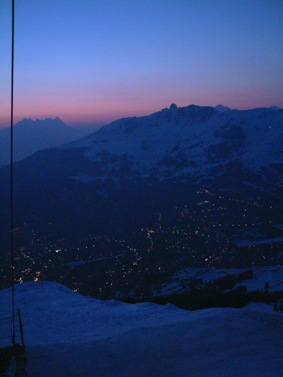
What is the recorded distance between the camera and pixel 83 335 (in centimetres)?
704

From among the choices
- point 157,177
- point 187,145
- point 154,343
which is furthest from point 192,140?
point 154,343

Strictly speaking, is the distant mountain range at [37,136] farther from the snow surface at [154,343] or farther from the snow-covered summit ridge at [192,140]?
the snow surface at [154,343]

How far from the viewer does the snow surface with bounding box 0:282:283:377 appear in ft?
16.5

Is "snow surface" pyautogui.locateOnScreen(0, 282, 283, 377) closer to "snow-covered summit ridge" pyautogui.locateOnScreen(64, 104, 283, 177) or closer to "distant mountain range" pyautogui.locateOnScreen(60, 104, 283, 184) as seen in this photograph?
"distant mountain range" pyautogui.locateOnScreen(60, 104, 283, 184)

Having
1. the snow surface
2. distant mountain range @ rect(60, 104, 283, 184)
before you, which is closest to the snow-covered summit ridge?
distant mountain range @ rect(60, 104, 283, 184)

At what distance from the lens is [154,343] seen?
19.9 ft

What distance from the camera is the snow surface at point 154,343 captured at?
5.02 meters

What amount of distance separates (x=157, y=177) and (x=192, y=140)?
93.3ft

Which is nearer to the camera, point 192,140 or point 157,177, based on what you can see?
point 157,177

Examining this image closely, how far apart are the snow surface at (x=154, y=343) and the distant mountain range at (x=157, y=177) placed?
89.4 ft

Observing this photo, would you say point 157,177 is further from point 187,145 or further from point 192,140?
point 192,140

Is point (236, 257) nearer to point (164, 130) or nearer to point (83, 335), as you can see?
point (83, 335)

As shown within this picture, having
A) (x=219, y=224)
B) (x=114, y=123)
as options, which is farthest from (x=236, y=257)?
(x=114, y=123)

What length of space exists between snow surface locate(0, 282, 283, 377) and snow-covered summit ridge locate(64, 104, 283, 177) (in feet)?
215
